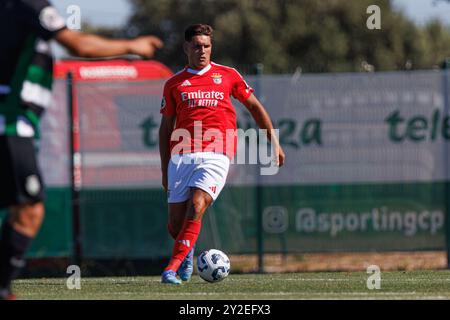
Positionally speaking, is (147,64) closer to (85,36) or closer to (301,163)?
(301,163)

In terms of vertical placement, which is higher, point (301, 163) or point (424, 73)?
point (424, 73)

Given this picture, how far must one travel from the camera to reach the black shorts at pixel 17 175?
7.59m

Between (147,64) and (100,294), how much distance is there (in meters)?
11.5

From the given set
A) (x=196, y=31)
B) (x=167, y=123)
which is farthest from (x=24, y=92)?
(x=167, y=123)

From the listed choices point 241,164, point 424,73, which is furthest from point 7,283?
point 424,73

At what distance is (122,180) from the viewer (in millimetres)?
15633

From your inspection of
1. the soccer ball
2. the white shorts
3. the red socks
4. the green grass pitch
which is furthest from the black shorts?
the soccer ball

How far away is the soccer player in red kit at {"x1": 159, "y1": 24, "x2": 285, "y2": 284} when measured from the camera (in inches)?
405

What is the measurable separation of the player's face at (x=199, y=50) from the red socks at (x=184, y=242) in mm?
1491

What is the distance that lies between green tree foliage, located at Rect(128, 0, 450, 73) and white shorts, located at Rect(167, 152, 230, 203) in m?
37.9

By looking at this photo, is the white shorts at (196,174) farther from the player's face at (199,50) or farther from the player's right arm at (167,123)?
the player's face at (199,50)

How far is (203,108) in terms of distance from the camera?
34.8 ft

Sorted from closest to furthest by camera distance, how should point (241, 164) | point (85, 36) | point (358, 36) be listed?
point (85, 36)
point (241, 164)
point (358, 36)

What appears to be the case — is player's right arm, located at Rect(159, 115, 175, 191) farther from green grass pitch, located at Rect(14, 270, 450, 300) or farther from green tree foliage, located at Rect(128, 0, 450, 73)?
green tree foliage, located at Rect(128, 0, 450, 73)
